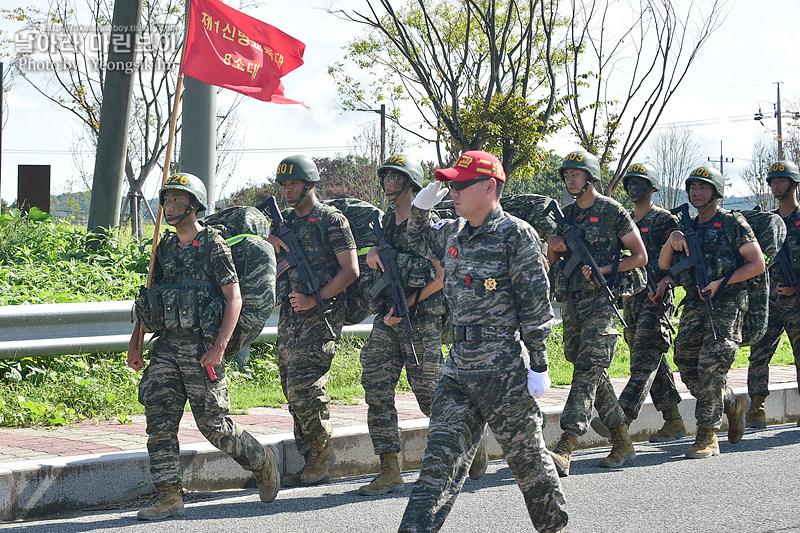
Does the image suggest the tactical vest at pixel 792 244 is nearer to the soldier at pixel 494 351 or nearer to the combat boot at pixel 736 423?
the combat boot at pixel 736 423

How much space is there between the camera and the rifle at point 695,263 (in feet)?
25.2

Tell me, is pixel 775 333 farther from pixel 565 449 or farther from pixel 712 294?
pixel 565 449

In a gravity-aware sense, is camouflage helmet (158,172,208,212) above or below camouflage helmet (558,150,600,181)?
below

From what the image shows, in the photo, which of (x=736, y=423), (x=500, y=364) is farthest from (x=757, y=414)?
(x=500, y=364)

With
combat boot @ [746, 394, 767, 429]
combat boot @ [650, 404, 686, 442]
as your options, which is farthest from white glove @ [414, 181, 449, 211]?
combat boot @ [746, 394, 767, 429]

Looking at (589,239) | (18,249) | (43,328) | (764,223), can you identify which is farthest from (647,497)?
(18,249)

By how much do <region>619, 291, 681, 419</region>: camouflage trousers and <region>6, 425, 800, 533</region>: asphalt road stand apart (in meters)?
0.63

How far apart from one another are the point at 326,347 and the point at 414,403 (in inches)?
95.9

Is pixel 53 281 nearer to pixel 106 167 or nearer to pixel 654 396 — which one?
pixel 106 167

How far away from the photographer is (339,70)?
25.6 meters

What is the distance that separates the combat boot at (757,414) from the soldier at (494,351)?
5433 mm

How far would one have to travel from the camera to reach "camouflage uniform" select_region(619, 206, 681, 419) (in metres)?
7.79

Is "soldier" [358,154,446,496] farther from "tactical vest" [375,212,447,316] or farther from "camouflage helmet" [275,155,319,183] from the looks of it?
"camouflage helmet" [275,155,319,183]

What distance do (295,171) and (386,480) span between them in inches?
85.0
